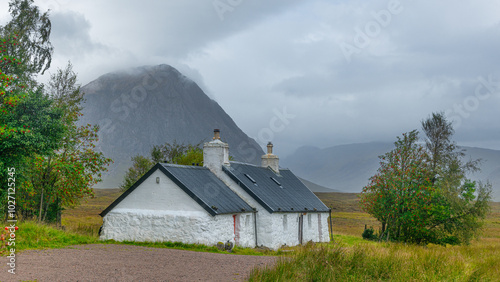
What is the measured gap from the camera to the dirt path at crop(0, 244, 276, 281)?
11.9m

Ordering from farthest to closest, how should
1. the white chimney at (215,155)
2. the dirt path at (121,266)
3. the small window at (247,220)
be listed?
the white chimney at (215,155) < the small window at (247,220) < the dirt path at (121,266)

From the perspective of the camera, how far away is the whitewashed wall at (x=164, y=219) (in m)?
21.7

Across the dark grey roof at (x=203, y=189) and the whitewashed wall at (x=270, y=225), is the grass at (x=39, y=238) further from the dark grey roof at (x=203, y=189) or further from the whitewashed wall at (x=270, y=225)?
the whitewashed wall at (x=270, y=225)

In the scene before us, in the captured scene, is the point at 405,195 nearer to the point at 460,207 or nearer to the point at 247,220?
the point at 460,207

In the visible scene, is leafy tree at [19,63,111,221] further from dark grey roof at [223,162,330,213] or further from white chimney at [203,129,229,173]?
dark grey roof at [223,162,330,213]

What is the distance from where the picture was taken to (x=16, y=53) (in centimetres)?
2825

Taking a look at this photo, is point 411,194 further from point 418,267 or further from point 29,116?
point 29,116

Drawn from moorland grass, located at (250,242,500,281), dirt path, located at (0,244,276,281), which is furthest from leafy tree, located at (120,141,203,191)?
moorland grass, located at (250,242,500,281)

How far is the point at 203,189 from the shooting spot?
78.7 feet

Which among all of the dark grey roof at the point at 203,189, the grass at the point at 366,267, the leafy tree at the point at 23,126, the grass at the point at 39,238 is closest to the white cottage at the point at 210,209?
the dark grey roof at the point at 203,189

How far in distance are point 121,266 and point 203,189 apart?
1033 cm

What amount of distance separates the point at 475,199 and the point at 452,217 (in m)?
2.14

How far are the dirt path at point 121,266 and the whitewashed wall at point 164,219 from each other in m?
3.70

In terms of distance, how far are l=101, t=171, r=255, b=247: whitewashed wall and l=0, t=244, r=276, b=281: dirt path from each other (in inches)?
146
